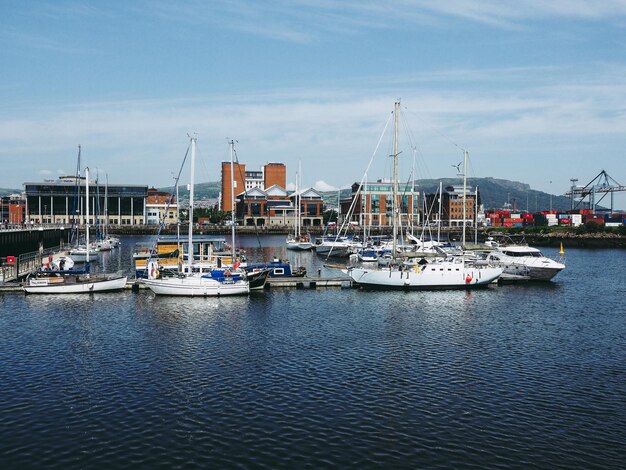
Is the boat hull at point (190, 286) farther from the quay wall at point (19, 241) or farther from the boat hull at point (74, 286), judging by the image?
the quay wall at point (19, 241)

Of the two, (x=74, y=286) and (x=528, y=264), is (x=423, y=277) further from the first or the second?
(x=74, y=286)

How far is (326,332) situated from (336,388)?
43.5 feet

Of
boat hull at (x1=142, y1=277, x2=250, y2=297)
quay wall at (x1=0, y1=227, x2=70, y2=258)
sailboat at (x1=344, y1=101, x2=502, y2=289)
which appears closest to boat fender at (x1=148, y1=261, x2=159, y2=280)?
boat hull at (x1=142, y1=277, x2=250, y2=297)

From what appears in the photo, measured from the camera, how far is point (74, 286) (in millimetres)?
59625

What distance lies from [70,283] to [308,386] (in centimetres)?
3794

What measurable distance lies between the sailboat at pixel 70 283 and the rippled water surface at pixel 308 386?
4.71 m

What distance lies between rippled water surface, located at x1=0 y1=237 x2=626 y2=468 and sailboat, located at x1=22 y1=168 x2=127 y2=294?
4.71 metres

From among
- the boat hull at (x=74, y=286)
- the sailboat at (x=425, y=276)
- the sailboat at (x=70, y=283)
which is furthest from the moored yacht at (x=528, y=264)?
the sailboat at (x=70, y=283)

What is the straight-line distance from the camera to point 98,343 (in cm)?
4009

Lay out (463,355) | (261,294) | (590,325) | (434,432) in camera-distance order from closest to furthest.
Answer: (434,432)
(463,355)
(590,325)
(261,294)

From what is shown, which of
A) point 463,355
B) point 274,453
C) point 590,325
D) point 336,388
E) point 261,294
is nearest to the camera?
point 274,453

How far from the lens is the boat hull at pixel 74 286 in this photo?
5844 centimetres

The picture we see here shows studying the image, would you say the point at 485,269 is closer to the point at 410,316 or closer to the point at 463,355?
the point at 410,316

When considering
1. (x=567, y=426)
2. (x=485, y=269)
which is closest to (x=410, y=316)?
(x=485, y=269)
